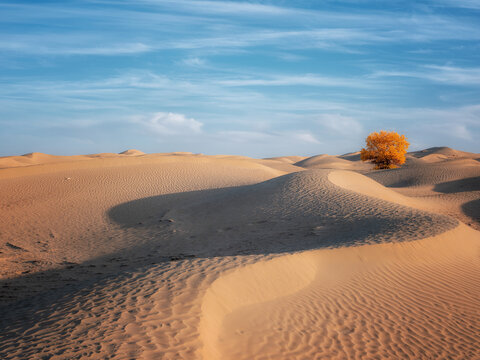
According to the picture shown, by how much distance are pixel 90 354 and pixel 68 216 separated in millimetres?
15639

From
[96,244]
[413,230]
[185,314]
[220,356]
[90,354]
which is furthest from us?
[96,244]

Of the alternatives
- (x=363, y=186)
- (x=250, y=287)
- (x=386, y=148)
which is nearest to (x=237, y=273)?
(x=250, y=287)

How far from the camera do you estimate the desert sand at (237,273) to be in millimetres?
5832

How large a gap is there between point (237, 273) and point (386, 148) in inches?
1618

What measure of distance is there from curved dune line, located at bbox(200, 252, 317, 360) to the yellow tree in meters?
37.9

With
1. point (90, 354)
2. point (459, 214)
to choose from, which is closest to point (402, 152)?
point (459, 214)

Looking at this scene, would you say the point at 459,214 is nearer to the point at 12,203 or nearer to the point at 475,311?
the point at 475,311

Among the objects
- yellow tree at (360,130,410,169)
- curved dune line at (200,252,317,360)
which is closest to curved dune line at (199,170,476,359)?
curved dune line at (200,252,317,360)

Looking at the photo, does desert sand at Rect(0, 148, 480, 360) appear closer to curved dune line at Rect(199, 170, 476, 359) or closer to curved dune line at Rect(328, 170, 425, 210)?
curved dune line at Rect(199, 170, 476, 359)

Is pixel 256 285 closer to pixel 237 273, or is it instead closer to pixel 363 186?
pixel 237 273

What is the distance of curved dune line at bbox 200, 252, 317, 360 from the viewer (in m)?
6.06

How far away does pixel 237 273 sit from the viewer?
8.41 meters

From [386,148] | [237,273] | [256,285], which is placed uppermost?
[386,148]

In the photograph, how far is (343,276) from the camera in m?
9.35
